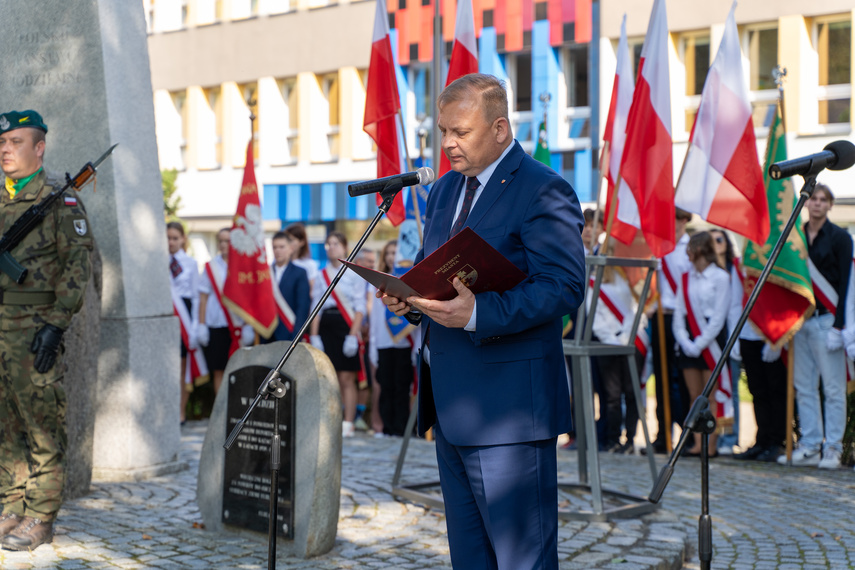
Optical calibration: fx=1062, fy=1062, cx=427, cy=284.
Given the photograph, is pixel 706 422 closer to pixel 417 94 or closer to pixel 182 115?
pixel 417 94

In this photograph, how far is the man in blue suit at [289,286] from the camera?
11000mm

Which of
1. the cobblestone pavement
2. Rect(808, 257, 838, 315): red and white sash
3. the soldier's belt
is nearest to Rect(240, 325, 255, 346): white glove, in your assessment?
the cobblestone pavement

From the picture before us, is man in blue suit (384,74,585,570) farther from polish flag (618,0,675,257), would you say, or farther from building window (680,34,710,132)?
building window (680,34,710,132)

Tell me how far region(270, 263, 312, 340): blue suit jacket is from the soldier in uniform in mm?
5205

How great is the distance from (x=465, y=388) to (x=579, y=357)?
10.3 ft

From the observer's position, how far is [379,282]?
337 centimetres

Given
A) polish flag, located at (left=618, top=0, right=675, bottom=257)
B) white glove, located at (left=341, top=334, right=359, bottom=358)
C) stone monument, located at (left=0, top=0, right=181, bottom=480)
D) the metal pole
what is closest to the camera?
polish flag, located at (left=618, top=0, right=675, bottom=257)

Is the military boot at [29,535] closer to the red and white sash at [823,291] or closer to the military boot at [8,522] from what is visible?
the military boot at [8,522]

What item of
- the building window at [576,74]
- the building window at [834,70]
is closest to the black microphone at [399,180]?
the building window at [834,70]

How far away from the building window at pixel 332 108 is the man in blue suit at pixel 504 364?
26.4 metres

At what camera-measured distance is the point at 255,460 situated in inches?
231

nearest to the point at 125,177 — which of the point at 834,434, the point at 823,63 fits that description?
the point at 834,434

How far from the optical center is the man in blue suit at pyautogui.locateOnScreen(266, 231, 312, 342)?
11.0 m

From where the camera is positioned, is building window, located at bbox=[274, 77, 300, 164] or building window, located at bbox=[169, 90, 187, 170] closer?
building window, located at bbox=[274, 77, 300, 164]
